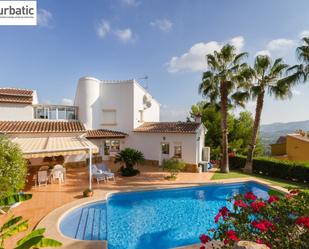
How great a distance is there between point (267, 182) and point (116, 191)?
20801 millimetres

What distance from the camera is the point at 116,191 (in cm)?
2303

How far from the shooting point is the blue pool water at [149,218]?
48.3 feet

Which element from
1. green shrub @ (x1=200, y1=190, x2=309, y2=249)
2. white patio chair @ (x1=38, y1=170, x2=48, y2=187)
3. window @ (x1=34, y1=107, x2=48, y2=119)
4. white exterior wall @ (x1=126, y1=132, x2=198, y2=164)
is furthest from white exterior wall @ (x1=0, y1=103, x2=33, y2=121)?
green shrub @ (x1=200, y1=190, x2=309, y2=249)

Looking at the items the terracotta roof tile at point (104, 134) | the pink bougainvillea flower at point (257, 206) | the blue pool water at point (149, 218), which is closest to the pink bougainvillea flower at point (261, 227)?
the pink bougainvillea flower at point (257, 206)

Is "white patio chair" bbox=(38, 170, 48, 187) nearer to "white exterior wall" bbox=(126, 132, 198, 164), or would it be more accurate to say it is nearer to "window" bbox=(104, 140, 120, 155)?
"window" bbox=(104, 140, 120, 155)

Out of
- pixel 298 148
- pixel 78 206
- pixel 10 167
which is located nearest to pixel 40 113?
pixel 10 167

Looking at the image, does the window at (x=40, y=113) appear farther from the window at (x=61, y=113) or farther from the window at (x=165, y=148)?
the window at (x=165, y=148)

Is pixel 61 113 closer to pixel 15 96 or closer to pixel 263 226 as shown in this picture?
pixel 15 96

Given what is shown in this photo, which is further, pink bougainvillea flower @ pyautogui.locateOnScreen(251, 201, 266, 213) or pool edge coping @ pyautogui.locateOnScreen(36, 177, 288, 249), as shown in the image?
pool edge coping @ pyautogui.locateOnScreen(36, 177, 288, 249)

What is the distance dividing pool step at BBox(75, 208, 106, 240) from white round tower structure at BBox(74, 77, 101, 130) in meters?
23.3

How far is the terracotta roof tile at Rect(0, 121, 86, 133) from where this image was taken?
3000 cm

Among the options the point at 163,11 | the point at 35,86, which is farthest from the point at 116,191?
the point at 35,86

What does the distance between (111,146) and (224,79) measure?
25.0 m

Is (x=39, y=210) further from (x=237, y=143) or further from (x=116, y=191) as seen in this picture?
(x=237, y=143)
